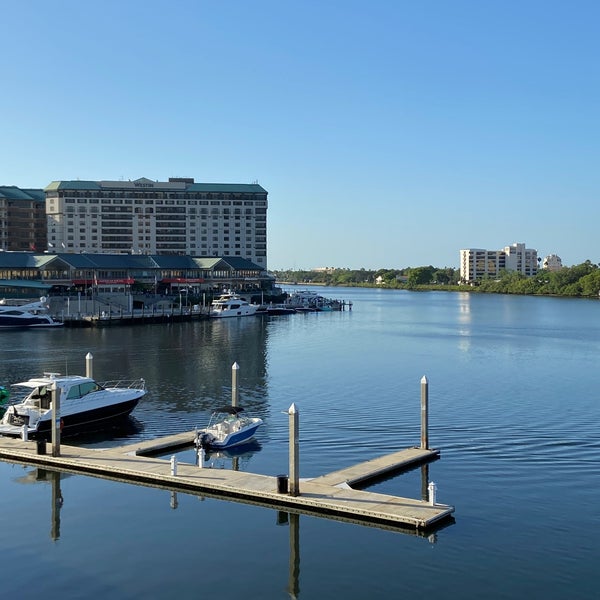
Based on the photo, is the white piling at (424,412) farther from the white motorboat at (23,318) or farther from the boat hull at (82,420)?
the white motorboat at (23,318)

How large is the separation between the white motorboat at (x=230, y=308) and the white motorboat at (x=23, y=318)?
118 ft

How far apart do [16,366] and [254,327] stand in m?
63.2

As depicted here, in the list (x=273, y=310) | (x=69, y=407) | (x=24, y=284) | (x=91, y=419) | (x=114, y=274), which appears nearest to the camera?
(x=69, y=407)

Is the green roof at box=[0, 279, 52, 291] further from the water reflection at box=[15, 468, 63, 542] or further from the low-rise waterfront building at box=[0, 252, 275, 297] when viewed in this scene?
the water reflection at box=[15, 468, 63, 542]

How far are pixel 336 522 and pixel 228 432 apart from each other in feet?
43.5

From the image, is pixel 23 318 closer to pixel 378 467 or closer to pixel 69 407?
pixel 69 407

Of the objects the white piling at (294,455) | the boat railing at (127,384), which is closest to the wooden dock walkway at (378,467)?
the white piling at (294,455)

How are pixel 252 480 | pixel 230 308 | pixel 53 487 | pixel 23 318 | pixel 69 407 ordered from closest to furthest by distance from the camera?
pixel 252 480
pixel 53 487
pixel 69 407
pixel 23 318
pixel 230 308

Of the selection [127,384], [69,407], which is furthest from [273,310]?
[69,407]

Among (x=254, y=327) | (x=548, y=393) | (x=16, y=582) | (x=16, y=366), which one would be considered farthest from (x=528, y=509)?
(x=254, y=327)

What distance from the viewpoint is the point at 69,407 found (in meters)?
44.2

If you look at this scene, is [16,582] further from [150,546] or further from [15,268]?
[15,268]

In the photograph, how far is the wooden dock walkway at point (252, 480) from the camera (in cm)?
2894

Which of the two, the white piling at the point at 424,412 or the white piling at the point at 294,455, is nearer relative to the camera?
the white piling at the point at 294,455
